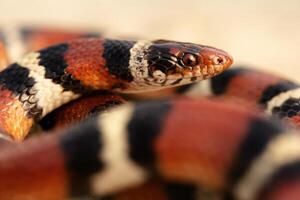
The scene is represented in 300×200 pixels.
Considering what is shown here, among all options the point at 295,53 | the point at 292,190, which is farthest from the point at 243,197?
the point at 295,53

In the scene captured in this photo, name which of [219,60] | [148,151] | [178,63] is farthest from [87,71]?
[148,151]

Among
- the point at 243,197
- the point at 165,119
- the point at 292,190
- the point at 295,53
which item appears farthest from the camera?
the point at 295,53

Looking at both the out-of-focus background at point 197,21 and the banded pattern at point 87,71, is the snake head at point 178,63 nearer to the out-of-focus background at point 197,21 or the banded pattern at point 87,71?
the banded pattern at point 87,71

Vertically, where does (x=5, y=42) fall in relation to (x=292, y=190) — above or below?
below

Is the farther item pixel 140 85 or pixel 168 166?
pixel 140 85

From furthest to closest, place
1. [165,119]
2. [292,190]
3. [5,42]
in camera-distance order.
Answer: [5,42], [165,119], [292,190]

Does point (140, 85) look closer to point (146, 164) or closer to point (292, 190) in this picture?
point (146, 164)

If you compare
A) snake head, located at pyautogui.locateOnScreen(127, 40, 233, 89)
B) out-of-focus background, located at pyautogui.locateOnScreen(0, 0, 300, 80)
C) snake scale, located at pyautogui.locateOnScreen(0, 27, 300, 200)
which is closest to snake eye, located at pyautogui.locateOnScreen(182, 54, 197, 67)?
snake head, located at pyautogui.locateOnScreen(127, 40, 233, 89)

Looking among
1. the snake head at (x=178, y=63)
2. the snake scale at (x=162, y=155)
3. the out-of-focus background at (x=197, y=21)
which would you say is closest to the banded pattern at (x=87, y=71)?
the snake head at (x=178, y=63)
